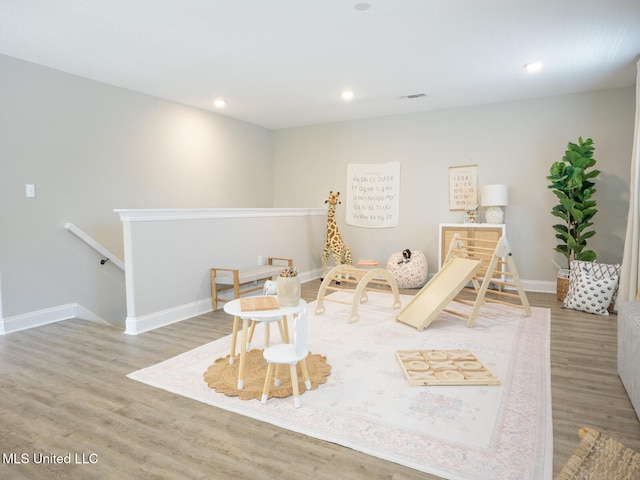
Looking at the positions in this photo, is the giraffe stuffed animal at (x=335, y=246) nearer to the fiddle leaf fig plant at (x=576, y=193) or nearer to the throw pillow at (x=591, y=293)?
the fiddle leaf fig plant at (x=576, y=193)

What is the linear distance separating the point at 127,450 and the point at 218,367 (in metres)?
0.91

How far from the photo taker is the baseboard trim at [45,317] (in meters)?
3.61

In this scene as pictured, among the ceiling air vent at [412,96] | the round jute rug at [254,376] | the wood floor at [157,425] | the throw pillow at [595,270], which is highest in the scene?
the ceiling air vent at [412,96]

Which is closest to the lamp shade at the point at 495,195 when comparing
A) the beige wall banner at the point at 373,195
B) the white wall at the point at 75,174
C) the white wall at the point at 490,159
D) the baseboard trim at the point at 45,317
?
the white wall at the point at 490,159

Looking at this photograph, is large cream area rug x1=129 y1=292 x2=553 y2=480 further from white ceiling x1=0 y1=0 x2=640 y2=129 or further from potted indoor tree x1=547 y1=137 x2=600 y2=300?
white ceiling x1=0 y1=0 x2=640 y2=129

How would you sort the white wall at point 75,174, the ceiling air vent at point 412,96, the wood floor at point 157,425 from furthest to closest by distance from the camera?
the ceiling air vent at point 412,96
the white wall at point 75,174
the wood floor at point 157,425

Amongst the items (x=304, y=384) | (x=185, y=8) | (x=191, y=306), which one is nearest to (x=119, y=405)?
(x=304, y=384)

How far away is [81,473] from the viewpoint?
5.49ft

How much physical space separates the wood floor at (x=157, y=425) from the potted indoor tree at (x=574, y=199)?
159 cm

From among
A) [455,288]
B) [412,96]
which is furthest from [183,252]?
[412,96]

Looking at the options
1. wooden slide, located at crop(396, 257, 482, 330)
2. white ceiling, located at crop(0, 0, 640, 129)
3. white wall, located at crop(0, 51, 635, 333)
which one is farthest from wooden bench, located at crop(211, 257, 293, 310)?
white ceiling, located at crop(0, 0, 640, 129)

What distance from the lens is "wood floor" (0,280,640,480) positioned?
1.69 meters

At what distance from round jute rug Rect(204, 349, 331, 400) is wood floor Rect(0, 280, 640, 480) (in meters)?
0.20

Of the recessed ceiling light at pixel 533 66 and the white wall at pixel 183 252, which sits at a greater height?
the recessed ceiling light at pixel 533 66
